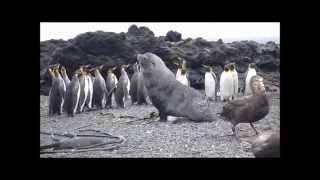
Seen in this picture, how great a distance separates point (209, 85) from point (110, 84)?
3.56 ft

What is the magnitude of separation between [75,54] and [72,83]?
0.33 meters

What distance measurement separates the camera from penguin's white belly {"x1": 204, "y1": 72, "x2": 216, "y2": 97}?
19.8 feet

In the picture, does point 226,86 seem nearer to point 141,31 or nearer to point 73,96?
point 141,31

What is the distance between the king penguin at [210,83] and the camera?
19.8 feet

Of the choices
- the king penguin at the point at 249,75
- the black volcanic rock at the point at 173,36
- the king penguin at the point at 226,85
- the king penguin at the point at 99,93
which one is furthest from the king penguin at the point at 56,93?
the king penguin at the point at 249,75

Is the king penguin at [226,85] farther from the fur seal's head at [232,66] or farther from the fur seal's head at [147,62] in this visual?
the fur seal's head at [147,62]

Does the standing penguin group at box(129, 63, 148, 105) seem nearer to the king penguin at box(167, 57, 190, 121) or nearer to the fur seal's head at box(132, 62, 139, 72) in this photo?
the fur seal's head at box(132, 62, 139, 72)

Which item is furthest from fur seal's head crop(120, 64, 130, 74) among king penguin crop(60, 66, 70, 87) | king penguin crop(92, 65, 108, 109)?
king penguin crop(60, 66, 70, 87)

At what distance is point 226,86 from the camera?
6047mm

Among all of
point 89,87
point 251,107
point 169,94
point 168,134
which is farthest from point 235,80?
point 89,87

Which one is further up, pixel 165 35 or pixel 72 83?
pixel 165 35
